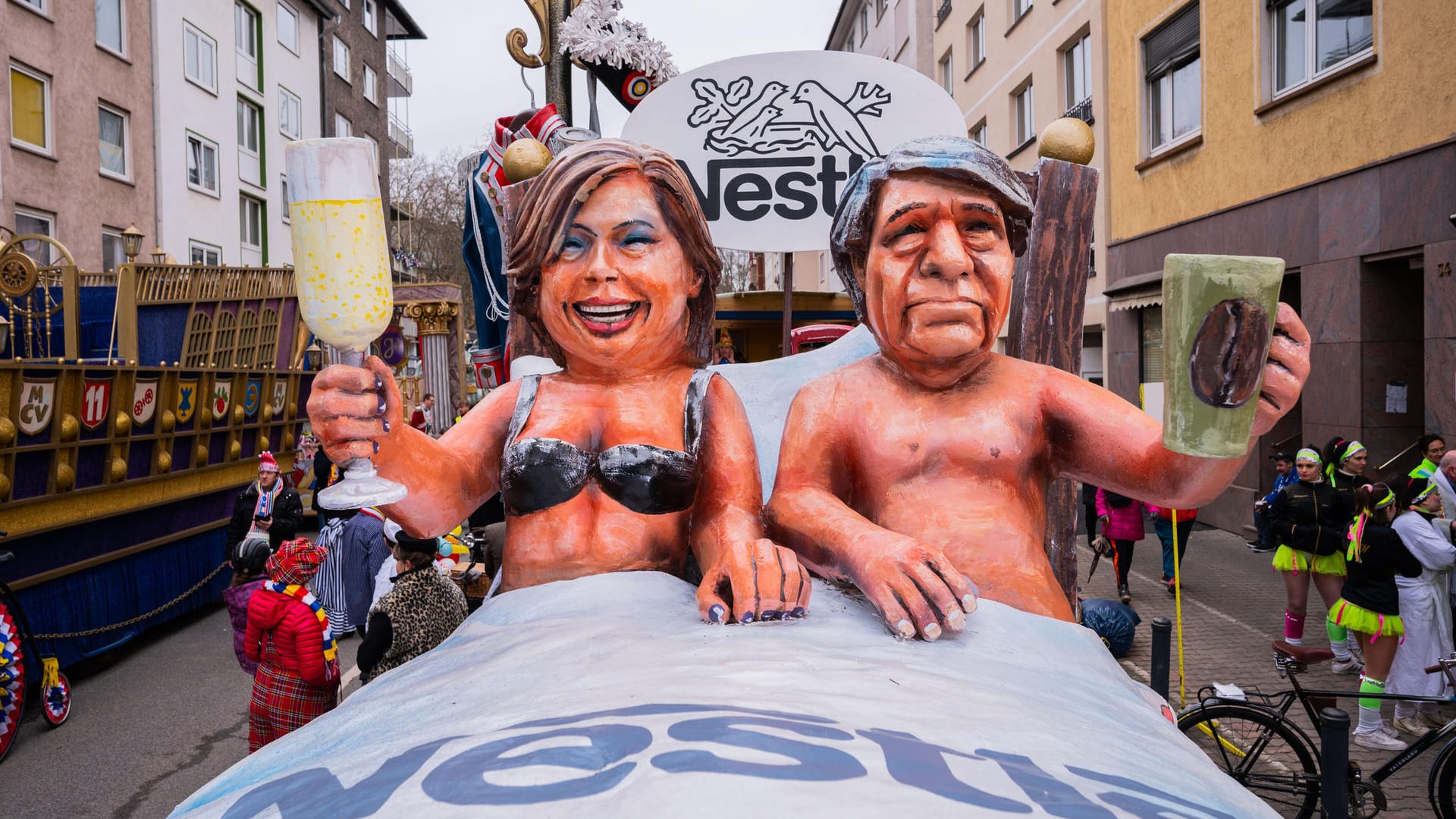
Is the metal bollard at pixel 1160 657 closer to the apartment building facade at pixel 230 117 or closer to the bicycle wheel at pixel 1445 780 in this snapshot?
the bicycle wheel at pixel 1445 780

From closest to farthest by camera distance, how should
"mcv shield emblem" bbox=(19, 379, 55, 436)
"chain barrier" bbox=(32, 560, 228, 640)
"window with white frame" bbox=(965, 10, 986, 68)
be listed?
"mcv shield emblem" bbox=(19, 379, 55, 436) → "chain barrier" bbox=(32, 560, 228, 640) → "window with white frame" bbox=(965, 10, 986, 68)

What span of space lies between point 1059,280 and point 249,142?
1847 centimetres

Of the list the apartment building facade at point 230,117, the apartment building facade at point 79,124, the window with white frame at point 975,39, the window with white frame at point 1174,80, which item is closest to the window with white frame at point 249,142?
the apartment building facade at point 230,117

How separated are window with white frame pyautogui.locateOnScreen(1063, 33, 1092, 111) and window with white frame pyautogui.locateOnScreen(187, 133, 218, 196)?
1376 cm

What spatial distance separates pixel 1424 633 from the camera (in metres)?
4.64

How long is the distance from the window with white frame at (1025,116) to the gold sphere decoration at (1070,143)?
526 inches

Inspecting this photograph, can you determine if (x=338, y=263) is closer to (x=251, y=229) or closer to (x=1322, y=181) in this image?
(x=1322, y=181)

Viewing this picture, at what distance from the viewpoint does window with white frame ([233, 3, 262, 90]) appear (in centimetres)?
1681

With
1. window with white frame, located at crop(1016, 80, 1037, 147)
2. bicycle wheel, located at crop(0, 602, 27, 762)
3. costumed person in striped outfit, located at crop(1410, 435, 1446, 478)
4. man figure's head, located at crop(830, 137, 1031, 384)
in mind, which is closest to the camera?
man figure's head, located at crop(830, 137, 1031, 384)

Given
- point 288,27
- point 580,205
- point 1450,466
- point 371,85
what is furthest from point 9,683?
point 371,85

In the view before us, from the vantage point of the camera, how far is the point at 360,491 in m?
1.31

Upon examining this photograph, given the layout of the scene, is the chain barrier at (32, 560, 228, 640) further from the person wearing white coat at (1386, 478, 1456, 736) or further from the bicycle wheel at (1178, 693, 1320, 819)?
the person wearing white coat at (1386, 478, 1456, 736)

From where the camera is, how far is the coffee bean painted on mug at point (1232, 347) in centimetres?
125

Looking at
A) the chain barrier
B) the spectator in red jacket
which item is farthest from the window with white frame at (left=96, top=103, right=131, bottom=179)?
the spectator in red jacket
